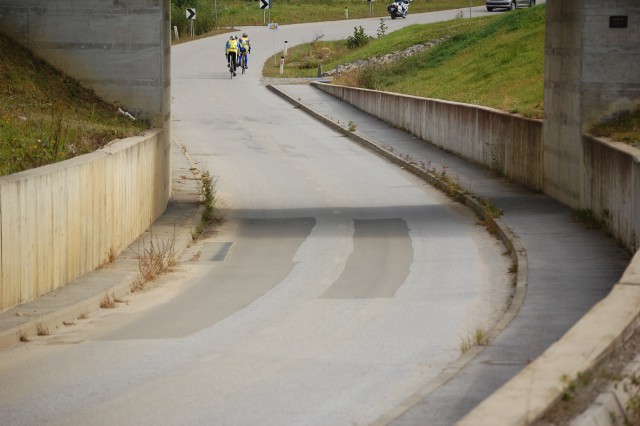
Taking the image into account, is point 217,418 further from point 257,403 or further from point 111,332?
point 111,332

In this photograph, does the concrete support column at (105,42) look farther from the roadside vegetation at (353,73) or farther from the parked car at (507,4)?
the parked car at (507,4)

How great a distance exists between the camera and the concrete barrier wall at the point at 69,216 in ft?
46.5

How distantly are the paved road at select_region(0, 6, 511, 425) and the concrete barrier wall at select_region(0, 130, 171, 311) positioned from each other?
3.20ft

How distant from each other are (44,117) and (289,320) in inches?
311

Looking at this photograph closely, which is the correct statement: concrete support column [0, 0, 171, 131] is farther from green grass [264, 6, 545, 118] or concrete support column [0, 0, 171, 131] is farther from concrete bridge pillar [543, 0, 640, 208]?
green grass [264, 6, 545, 118]

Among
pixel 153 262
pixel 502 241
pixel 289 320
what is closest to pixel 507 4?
pixel 502 241

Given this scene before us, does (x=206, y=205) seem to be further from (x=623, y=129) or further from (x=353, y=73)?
(x=353, y=73)

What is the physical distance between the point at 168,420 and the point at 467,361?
2852 millimetres

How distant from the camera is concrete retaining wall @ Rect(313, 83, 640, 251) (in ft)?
61.0

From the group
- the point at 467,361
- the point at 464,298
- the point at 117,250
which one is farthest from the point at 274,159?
the point at 467,361

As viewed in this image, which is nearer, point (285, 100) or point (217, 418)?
point (217, 418)

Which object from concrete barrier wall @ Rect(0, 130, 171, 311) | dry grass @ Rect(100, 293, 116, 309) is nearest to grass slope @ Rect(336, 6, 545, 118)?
concrete barrier wall @ Rect(0, 130, 171, 311)

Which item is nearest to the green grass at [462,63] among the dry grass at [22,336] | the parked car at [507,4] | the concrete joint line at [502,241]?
the concrete joint line at [502,241]

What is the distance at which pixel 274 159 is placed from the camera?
109 feet
